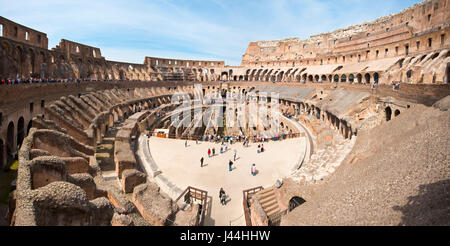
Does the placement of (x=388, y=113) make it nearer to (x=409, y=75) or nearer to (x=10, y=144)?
(x=409, y=75)

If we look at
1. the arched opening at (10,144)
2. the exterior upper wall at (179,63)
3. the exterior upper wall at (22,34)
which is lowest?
the arched opening at (10,144)

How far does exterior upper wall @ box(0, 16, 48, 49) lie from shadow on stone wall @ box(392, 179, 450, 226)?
22289 millimetres

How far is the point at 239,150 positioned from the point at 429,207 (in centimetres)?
1313

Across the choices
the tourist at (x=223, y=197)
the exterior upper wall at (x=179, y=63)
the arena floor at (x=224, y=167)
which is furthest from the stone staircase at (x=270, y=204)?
the exterior upper wall at (x=179, y=63)

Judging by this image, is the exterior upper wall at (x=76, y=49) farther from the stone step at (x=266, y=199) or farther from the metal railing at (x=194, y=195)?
the stone step at (x=266, y=199)

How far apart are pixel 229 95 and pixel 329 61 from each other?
1786 cm

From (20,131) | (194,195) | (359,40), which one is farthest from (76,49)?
(359,40)

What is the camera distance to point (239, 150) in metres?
17.4

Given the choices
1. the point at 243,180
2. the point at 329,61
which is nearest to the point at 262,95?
the point at 329,61

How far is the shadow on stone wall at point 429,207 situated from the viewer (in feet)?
13.8

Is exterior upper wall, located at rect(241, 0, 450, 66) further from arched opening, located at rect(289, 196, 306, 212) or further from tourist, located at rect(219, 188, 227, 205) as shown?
tourist, located at rect(219, 188, 227, 205)

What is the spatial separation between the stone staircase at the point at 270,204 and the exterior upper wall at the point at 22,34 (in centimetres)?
1907

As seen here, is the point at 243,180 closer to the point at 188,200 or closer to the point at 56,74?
the point at 188,200
